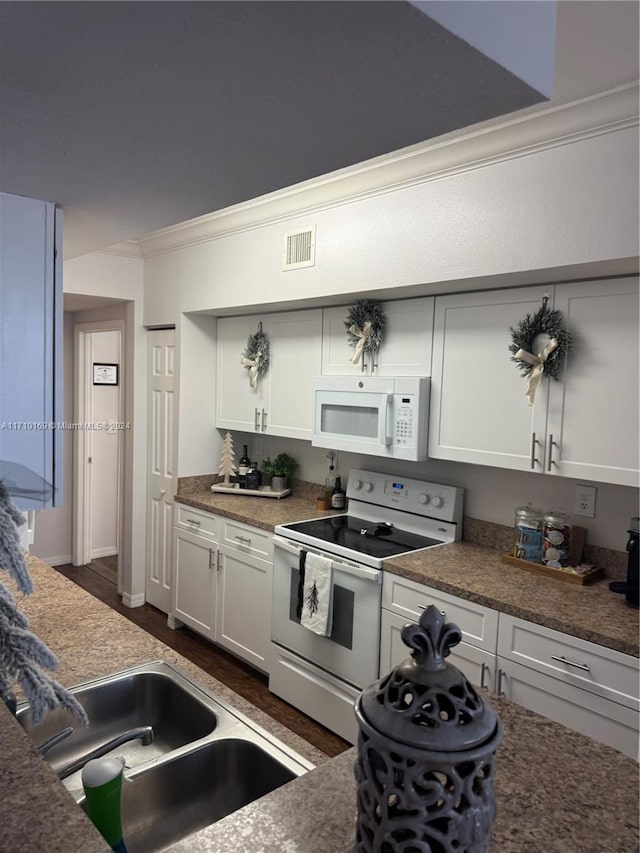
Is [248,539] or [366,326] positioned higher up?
[366,326]

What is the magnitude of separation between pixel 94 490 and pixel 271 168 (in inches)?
188

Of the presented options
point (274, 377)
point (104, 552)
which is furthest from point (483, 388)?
point (104, 552)

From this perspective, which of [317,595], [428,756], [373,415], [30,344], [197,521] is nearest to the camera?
[428,756]

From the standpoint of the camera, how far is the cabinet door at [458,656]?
2213mm

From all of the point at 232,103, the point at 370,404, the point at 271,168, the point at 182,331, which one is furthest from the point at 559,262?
the point at 182,331

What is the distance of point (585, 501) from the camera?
99.0 inches

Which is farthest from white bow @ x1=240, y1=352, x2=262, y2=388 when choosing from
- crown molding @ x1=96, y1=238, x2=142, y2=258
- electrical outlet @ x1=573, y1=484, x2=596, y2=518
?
electrical outlet @ x1=573, y1=484, x2=596, y2=518

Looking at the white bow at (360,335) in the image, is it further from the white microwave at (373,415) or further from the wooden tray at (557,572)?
the wooden tray at (557,572)

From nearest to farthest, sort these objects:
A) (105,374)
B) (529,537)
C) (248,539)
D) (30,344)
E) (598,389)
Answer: (30,344) → (598,389) → (529,537) → (248,539) → (105,374)

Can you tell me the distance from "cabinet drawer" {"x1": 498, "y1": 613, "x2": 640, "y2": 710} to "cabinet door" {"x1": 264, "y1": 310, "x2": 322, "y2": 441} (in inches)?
61.2

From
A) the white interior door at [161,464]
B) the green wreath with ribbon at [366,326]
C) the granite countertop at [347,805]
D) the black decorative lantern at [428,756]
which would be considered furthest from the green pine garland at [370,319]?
the black decorative lantern at [428,756]

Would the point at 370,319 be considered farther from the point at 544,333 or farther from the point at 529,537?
the point at 529,537

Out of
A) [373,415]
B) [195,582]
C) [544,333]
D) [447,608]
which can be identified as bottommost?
[195,582]

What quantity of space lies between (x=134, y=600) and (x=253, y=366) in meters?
2.02
